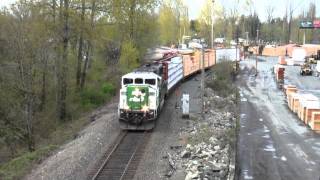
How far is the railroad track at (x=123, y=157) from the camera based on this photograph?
66.9 ft

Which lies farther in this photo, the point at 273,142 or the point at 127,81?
the point at 127,81

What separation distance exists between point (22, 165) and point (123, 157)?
14.9 feet

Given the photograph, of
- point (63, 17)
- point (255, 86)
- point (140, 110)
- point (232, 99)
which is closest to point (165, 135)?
point (140, 110)

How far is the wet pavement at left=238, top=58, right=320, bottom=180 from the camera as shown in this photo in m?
22.3

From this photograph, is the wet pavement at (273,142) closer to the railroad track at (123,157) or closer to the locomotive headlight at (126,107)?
the railroad track at (123,157)

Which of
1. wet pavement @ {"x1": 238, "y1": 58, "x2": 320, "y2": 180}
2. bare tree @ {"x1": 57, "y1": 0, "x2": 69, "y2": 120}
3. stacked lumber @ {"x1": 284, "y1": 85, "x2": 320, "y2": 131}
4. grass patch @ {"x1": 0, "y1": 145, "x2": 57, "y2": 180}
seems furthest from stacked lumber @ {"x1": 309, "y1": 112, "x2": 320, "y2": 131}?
bare tree @ {"x1": 57, "y1": 0, "x2": 69, "y2": 120}

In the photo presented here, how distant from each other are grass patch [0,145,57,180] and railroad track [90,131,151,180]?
3.23 metres

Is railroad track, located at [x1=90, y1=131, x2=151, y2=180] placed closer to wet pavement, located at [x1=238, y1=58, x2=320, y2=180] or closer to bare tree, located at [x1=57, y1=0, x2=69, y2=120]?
wet pavement, located at [x1=238, y1=58, x2=320, y2=180]

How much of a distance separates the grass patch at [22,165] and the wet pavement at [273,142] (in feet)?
30.4

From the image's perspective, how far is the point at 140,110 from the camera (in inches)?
1096

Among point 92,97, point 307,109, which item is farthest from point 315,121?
point 92,97

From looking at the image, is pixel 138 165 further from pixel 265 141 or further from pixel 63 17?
pixel 63 17

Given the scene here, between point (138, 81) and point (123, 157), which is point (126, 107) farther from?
point (123, 157)

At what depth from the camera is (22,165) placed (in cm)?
2289
